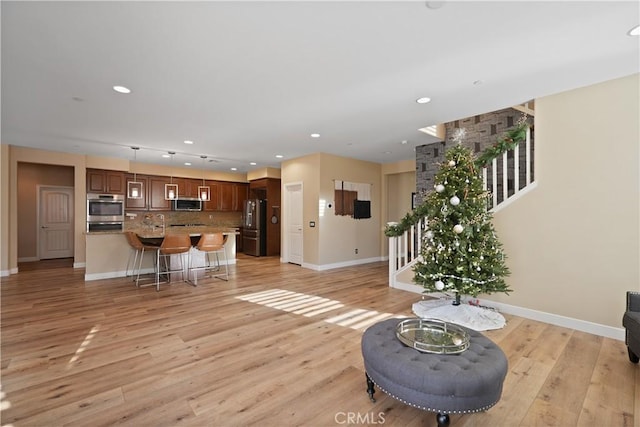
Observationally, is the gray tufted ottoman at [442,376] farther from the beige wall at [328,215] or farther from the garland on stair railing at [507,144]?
the beige wall at [328,215]

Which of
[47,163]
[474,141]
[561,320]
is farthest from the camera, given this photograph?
[47,163]

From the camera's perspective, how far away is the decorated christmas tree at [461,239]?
11.2 ft

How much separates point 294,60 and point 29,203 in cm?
889

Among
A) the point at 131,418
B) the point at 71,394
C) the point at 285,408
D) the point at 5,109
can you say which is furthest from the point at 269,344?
the point at 5,109

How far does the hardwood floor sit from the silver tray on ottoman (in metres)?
0.45

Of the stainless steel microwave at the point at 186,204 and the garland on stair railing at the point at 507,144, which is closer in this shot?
the garland on stair railing at the point at 507,144

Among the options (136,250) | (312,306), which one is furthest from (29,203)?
(312,306)

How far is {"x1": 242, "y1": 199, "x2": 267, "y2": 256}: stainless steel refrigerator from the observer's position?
855cm

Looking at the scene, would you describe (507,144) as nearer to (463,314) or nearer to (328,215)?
(463,314)

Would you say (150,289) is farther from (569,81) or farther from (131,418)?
(569,81)

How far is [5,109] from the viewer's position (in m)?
3.83

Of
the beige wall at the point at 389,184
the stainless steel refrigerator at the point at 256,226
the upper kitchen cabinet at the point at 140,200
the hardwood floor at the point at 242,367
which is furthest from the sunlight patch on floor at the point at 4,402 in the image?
the beige wall at the point at 389,184

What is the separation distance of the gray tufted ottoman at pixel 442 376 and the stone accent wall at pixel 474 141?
330 cm

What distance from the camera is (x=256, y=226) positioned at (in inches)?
340
